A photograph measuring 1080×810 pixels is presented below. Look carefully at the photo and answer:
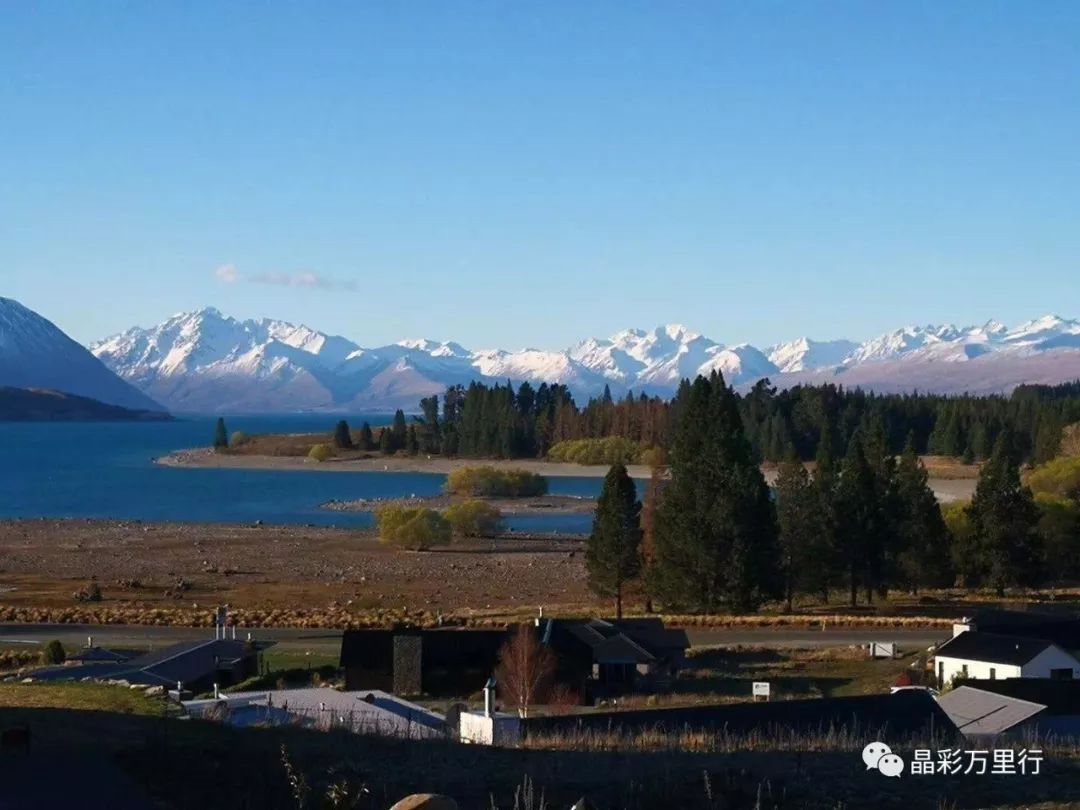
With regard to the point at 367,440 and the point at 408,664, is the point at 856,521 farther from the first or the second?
the point at 367,440

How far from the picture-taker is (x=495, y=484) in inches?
4469

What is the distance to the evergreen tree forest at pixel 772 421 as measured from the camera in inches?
5039

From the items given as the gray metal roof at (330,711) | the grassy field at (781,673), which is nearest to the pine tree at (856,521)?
the grassy field at (781,673)

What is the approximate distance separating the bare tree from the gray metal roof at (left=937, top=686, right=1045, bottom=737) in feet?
23.6

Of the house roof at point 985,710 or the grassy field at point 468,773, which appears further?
the house roof at point 985,710

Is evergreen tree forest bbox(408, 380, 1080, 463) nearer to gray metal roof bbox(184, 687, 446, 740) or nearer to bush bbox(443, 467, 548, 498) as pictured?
bush bbox(443, 467, 548, 498)

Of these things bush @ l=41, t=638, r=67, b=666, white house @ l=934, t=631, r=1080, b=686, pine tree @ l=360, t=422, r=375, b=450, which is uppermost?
pine tree @ l=360, t=422, r=375, b=450

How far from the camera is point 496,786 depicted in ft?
36.1

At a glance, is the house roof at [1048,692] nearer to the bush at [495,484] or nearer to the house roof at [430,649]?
the house roof at [430,649]

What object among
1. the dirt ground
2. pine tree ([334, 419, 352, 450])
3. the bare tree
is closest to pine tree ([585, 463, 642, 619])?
the dirt ground

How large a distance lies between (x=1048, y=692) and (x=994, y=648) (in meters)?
7.99

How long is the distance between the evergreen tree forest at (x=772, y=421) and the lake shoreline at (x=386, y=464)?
3.53m

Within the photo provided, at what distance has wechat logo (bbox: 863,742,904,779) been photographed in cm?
1145

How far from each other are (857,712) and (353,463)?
448ft
